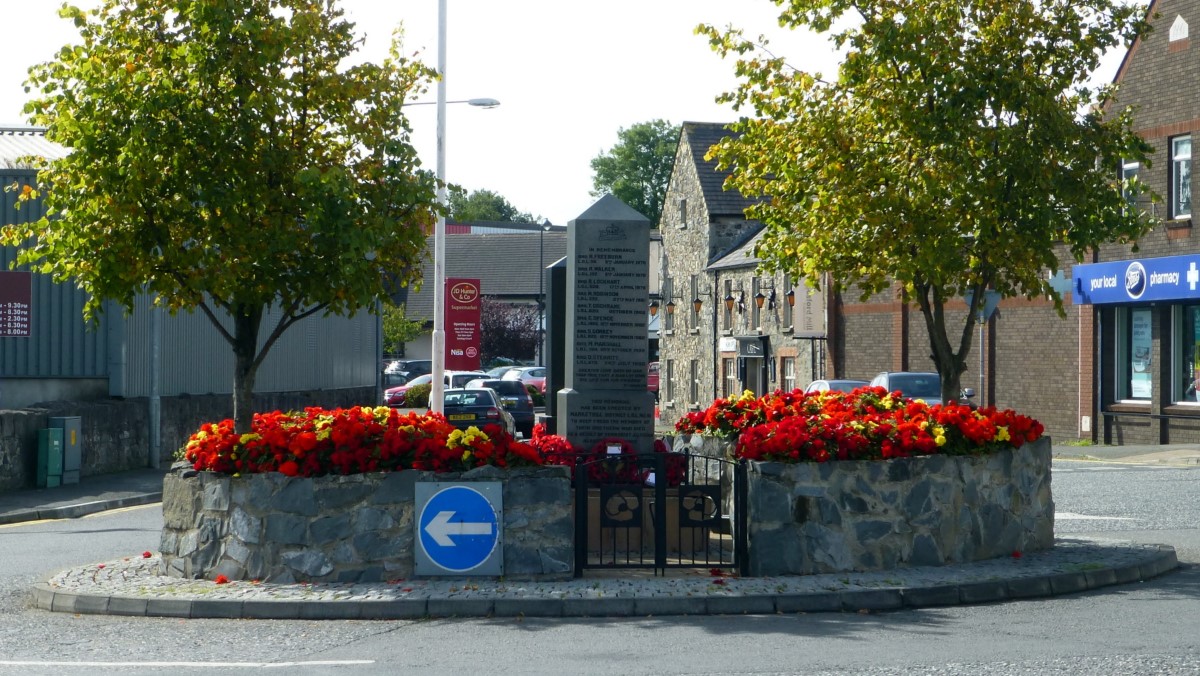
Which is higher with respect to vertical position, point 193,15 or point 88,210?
point 193,15

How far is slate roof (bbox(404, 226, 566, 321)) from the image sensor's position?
3260 inches

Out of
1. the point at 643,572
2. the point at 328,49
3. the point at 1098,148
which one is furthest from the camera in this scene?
the point at 1098,148

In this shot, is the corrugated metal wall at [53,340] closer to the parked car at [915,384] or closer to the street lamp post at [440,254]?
the street lamp post at [440,254]

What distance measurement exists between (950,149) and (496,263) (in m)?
71.5

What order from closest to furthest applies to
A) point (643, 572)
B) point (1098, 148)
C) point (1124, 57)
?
point (643, 572) → point (1098, 148) → point (1124, 57)

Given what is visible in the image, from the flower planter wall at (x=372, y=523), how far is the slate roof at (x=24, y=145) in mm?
19171

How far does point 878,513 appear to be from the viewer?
11.4 metres

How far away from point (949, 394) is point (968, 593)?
4709mm

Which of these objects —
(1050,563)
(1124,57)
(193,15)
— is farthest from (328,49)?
(1124,57)

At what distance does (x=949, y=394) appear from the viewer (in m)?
15.0

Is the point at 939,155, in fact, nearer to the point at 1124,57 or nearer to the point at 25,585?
the point at 25,585

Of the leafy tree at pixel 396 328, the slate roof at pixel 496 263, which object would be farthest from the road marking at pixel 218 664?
the slate roof at pixel 496 263

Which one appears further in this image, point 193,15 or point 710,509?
point 193,15

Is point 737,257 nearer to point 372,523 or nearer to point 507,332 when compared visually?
point 507,332
